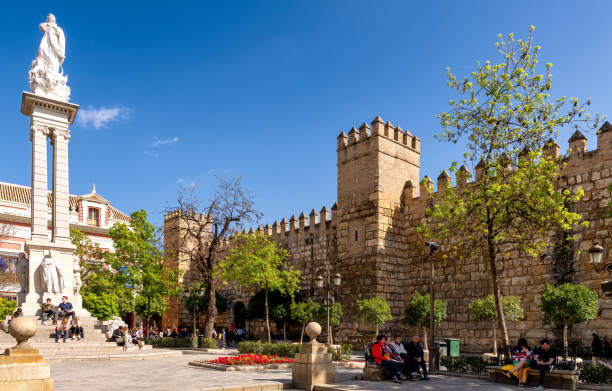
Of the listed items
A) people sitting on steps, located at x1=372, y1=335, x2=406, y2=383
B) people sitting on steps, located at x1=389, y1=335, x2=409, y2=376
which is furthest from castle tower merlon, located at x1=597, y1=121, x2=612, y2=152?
people sitting on steps, located at x1=372, y1=335, x2=406, y2=383

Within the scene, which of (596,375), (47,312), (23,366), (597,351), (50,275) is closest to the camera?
(23,366)

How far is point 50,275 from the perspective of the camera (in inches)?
748

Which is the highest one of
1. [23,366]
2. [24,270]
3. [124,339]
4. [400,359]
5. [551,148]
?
[551,148]

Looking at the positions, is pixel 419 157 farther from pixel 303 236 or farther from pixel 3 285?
pixel 3 285

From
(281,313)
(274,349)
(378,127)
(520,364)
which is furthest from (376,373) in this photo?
(281,313)

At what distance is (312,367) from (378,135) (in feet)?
45.9

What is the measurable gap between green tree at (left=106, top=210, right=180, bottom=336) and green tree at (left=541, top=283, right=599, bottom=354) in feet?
65.2

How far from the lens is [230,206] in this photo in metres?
24.9

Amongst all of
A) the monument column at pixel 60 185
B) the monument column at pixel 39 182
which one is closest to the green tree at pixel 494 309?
the monument column at pixel 60 185

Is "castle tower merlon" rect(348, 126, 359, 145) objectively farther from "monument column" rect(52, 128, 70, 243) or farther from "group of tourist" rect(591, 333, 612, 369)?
"group of tourist" rect(591, 333, 612, 369)

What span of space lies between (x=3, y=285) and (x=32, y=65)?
17.5 metres

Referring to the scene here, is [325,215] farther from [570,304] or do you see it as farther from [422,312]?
[570,304]

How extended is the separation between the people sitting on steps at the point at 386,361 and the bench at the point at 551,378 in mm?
2069

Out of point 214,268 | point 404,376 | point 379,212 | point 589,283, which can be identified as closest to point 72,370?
point 404,376
